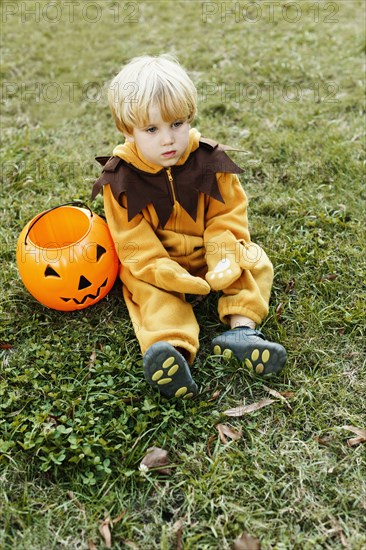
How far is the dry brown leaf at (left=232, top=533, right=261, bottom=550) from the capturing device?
7.79 ft

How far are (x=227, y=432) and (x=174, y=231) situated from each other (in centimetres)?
112

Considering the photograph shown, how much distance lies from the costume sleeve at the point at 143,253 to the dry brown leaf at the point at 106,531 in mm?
1113

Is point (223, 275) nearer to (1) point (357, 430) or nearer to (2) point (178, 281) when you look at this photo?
(2) point (178, 281)

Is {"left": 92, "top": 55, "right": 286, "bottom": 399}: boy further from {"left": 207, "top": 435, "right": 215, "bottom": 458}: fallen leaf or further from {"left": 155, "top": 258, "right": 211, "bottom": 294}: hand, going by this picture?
{"left": 207, "top": 435, "right": 215, "bottom": 458}: fallen leaf

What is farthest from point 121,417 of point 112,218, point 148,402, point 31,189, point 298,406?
point 31,189

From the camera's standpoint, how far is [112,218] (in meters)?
3.29

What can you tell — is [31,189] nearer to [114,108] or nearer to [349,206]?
[114,108]

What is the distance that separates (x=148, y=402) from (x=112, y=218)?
1.01 meters

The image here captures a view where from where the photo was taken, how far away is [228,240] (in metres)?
3.22
